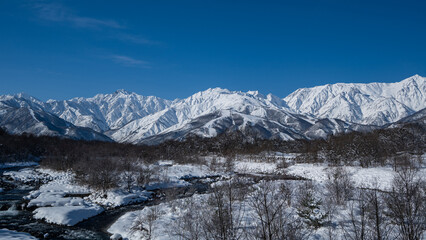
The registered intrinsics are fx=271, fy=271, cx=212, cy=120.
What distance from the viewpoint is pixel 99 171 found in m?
39.2

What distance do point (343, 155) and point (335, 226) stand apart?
5263cm

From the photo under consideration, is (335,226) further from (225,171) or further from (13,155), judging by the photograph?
(13,155)

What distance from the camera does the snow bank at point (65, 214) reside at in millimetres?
23812

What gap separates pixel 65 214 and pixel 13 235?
5.74m

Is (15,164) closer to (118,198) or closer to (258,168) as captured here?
(118,198)

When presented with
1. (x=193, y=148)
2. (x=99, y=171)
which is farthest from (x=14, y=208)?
(x=193, y=148)

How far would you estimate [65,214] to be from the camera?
2459cm

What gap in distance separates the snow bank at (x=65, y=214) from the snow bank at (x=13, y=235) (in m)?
3.79

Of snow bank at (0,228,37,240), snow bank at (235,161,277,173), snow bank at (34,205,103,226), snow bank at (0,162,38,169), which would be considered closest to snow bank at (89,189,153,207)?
snow bank at (34,205,103,226)

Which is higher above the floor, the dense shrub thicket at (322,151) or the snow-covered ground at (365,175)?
the dense shrub thicket at (322,151)

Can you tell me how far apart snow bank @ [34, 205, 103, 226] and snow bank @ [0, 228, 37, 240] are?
3.79 metres

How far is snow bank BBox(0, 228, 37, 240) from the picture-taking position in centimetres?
1823

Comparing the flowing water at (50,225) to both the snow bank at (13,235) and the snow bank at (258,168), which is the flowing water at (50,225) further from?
the snow bank at (258,168)

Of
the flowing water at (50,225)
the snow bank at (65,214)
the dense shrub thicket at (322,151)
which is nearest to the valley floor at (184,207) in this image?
the snow bank at (65,214)
